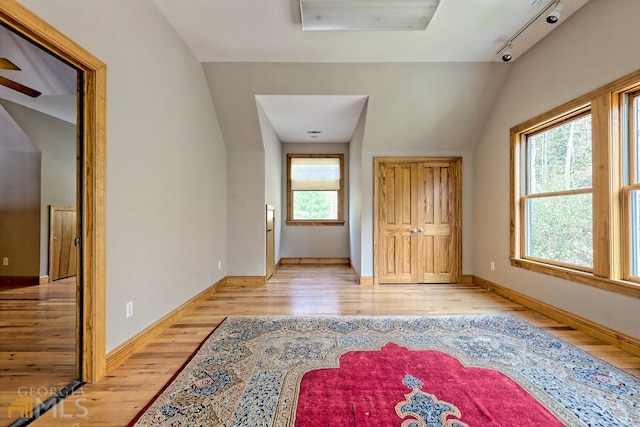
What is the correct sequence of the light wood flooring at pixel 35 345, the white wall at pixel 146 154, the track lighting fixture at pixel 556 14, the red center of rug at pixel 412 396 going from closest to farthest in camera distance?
1. the red center of rug at pixel 412 396
2. the light wood flooring at pixel 35 345
3. the white wall at pixel 146 154
4. the track lighting fixture at pixel 556 14

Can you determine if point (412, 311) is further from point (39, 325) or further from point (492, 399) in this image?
point (39, 325)

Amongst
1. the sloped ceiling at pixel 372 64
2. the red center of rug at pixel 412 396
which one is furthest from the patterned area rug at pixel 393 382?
the sloped ceiling at pixel 372 64

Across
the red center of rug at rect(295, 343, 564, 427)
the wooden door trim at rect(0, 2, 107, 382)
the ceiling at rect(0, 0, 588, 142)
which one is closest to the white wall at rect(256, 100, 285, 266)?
the ceiling at rect(0, 0, 588, 142)

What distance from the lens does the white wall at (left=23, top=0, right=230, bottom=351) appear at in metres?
1.93

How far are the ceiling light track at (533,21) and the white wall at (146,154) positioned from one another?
3452mm

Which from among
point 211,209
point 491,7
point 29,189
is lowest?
point 211,209

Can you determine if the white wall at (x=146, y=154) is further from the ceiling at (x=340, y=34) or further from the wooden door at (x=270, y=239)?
the wooden door at (x=270, y=239)

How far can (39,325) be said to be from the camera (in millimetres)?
2691

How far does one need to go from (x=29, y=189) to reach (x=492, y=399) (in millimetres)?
6378

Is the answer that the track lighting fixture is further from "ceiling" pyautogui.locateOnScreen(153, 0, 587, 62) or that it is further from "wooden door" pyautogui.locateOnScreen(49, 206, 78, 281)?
"wooden door" pyautogui.locateOnScreen(49, 206, 78, 281)

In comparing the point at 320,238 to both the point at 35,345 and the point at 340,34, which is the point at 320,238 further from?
the point at 35,345

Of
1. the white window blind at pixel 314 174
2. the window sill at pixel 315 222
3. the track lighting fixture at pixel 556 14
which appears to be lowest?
the window sill at pixel 315 222

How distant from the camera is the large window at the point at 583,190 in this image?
2281 millimetres

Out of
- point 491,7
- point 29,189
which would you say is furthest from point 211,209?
point 491,7
